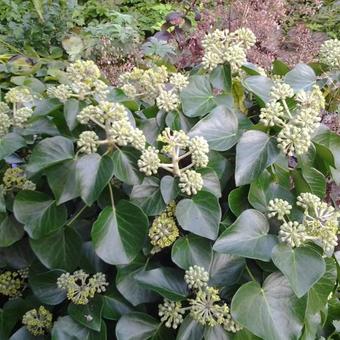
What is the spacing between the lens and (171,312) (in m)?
1.05

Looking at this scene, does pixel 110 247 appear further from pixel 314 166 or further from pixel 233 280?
pixel 314 166

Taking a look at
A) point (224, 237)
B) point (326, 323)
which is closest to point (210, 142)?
point (224, 237)

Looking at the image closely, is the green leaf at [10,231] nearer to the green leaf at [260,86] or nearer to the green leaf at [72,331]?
the green leaf at [72,331]

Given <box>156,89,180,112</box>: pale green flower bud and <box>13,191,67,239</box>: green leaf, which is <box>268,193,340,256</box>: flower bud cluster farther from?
<box>13,191,67,239</box>: green leaf

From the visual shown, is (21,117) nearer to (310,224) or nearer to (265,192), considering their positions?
(265,192)

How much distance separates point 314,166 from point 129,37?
4.49 ft

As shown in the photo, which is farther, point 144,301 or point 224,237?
point 144,301

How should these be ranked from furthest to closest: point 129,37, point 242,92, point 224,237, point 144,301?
point 129,37, point 242,92, point 144,301, point 224,237

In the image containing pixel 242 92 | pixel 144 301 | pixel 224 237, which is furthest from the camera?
pixel 242 92

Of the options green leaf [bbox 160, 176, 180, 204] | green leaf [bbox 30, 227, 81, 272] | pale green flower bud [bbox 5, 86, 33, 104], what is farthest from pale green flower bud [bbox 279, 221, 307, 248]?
pale green flower bud [bbox 5, 86, 33, 104]

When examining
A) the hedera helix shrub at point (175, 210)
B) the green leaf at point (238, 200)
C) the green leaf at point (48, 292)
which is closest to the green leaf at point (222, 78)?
the hedera helix shrub at point (175, 210)

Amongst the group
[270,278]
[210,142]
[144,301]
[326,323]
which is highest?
[210,142]

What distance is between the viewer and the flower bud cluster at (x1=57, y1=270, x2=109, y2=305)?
3.52ft

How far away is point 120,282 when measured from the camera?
1.07 metres
